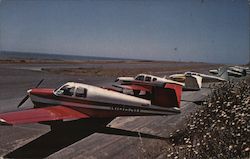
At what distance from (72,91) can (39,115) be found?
2.17 metres

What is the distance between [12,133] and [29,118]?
1.61 meters

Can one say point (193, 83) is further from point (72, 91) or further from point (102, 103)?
point (72, 91)

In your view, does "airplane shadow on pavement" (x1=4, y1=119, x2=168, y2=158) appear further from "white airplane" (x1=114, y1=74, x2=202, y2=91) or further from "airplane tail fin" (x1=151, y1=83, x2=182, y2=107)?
"white airplane" (x1=114, y1=74, x2=202, y2=91)

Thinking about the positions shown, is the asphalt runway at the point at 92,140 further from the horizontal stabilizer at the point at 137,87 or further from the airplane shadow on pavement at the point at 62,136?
the horizontal stabilizer at the point at 137,87

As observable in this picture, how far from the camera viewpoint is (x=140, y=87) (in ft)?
75.2

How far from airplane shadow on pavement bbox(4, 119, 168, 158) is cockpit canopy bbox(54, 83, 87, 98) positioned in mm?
1524

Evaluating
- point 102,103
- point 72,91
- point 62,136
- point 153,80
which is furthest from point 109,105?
point 153,80

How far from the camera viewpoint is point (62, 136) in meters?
11.1

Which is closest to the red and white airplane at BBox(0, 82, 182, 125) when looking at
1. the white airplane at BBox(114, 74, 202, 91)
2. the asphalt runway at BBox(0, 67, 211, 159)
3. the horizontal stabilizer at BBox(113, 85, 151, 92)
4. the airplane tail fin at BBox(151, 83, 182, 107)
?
the airplane tail fin at BBox(151, 83, 182, 107)

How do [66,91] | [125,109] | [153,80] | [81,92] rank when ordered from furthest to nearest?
[153,80] → [66,91] → [81,92] → [125,109]

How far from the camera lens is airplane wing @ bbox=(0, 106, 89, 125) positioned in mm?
9672

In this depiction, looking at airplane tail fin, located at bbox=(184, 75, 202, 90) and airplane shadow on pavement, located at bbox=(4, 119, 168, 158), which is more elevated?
airplane tail fin, located at bbox=(184, 75, 202, 90)

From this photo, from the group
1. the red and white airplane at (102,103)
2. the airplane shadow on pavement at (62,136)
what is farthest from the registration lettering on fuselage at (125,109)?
the airplane shadow on pavement at (62,136)

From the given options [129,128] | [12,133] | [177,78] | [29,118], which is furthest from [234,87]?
[177,78]
